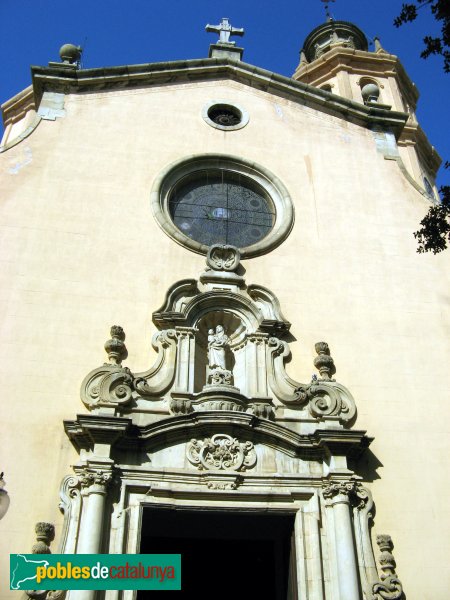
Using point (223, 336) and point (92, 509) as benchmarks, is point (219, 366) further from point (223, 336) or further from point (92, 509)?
point (92, 509)

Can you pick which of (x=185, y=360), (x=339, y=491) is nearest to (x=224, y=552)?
(x=339, y=491)

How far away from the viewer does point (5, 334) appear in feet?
30.3

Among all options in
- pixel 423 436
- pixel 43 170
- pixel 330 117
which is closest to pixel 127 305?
pixel 43 170

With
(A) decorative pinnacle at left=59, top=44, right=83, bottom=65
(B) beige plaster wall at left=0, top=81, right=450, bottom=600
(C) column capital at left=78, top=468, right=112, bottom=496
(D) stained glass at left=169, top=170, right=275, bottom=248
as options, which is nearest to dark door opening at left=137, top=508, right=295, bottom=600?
(C) column capital at left=78, top=468, right=112, bottom=496

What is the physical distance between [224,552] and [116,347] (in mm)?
3778

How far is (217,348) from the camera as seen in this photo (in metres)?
9.64

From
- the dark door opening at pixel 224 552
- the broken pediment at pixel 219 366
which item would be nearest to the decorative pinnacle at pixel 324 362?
the broken pediment at pixel 219 366

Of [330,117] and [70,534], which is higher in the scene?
[330,117]

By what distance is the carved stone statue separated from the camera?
31.1 feet

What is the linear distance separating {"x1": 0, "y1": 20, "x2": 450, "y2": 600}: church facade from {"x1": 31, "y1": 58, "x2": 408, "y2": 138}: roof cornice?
46mm

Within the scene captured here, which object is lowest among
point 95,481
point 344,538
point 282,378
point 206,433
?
point 344,538

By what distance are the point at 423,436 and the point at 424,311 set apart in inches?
92.7

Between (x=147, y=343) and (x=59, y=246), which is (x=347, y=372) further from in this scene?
(x=59, y=246)

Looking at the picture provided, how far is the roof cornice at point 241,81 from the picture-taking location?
512 inches
